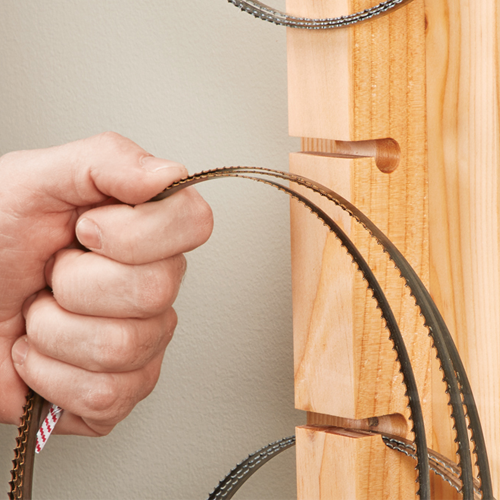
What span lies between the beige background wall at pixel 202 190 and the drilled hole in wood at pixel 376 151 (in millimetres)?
113

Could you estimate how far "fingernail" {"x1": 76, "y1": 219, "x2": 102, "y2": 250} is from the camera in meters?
0.28

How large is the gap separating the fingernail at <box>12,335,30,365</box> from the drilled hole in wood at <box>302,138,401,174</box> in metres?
0.21

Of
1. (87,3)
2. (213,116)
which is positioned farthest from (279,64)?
(87,3)

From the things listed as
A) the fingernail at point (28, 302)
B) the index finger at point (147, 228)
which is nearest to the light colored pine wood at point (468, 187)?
the index finger at point (147, 228)

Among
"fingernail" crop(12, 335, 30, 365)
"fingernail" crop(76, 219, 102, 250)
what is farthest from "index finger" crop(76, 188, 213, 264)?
"fingernail" crop(12, 335, 30, 365)

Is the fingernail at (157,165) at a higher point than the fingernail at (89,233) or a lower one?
higher

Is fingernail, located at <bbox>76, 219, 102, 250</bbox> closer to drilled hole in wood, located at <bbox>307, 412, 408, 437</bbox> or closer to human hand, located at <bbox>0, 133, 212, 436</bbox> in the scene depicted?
human hand, located at <bbox>0, 133, 212, 436</bbox>

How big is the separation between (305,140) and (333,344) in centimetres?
9

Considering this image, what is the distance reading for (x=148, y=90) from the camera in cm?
42

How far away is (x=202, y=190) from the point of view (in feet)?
1.31

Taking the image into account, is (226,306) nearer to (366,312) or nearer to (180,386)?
(180,386)

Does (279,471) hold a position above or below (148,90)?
below

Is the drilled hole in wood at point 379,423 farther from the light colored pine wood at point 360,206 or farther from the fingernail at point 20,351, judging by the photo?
the fingernail at point 20,351

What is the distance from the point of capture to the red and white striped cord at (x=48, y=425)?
311 millimetres
